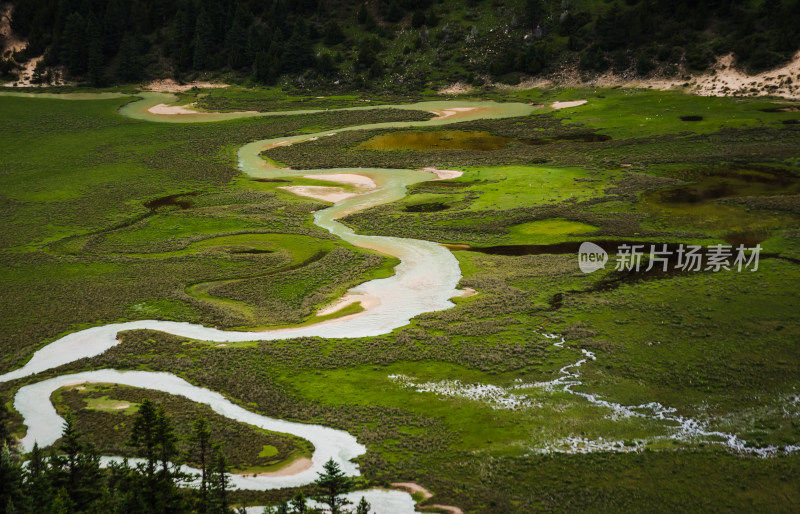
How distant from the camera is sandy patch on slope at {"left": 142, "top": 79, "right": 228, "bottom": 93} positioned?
123m

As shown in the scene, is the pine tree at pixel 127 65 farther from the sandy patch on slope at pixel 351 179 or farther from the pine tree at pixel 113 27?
the sandy patch on slope at pixel 351 179

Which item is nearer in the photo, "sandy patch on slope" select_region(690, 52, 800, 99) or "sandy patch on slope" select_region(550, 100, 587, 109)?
"sandy patch on slope" select_region(690, 52, 800, 99)

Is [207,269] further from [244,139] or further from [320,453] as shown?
[244,139]

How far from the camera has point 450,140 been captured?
84938mm

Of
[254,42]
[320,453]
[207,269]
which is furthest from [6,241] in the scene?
[254,42]

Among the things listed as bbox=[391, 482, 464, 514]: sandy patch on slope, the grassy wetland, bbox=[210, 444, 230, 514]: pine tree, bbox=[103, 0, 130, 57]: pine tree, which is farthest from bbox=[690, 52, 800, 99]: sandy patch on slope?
bbox=[103, 0, 130, 57]: pine tree

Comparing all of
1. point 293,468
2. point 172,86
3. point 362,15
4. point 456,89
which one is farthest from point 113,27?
point 293,468

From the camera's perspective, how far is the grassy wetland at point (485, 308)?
25.9 m

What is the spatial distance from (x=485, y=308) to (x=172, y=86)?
102 meters

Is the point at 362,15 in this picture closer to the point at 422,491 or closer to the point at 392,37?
the point at 392,37

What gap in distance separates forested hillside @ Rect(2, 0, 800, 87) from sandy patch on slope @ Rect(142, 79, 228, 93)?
3049 millimetres

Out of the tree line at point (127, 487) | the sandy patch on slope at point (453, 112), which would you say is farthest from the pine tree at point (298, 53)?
the tree line at point (127, 487)

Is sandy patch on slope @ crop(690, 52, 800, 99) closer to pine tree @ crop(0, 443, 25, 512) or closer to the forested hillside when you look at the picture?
the forested hillside

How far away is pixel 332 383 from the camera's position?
32156 millimetres
